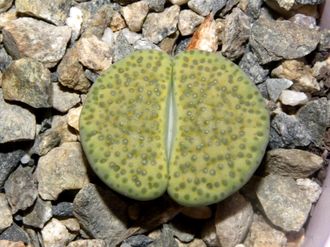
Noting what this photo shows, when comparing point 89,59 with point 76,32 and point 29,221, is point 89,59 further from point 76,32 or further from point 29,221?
point 29,221

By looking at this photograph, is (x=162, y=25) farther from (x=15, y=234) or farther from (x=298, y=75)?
(x=15, y=234)

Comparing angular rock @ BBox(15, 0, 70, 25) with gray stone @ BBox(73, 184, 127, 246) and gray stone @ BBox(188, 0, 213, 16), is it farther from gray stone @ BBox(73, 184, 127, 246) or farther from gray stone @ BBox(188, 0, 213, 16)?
gray stone @ BBox(73, 184, 127, 246)

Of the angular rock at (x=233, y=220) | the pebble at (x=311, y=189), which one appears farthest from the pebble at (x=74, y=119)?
the pebble at (x=311, y=189)

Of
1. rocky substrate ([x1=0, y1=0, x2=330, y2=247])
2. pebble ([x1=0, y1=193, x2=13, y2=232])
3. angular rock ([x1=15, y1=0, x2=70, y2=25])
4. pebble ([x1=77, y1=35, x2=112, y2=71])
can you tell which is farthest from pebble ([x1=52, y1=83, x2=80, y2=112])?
pebble ([x1=0, y1=193, x2=13, y2=232])

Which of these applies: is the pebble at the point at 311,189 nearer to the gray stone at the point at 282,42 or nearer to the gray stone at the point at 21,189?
the gray stone at the point at 282,42

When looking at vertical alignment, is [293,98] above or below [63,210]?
above

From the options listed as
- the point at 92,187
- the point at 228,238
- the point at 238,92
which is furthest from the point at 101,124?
the point at 228,238

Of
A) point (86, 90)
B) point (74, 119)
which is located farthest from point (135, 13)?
point (74, 119)
